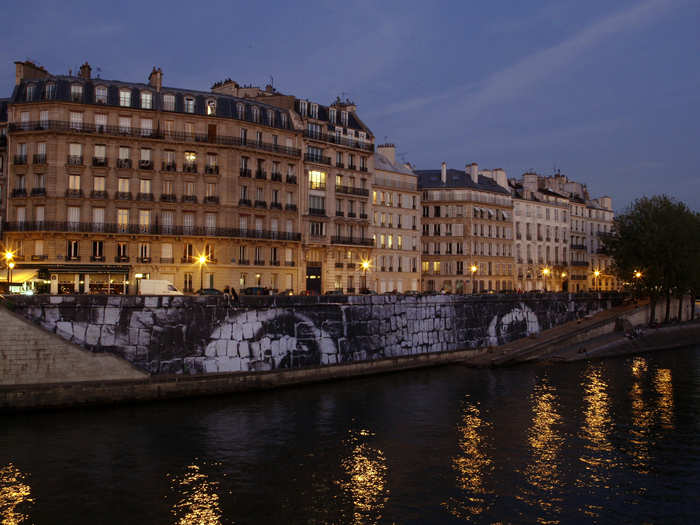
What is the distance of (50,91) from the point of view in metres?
57.5

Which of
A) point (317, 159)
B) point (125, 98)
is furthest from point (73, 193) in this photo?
point (317, 159)

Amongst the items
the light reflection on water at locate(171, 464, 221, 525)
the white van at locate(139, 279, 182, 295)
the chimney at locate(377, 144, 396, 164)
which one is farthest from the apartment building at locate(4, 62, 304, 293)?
the light reflection on water at locate(171, 464, 221, 525)

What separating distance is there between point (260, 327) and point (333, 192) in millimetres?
33464

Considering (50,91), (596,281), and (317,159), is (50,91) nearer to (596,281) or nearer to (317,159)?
(317,159)

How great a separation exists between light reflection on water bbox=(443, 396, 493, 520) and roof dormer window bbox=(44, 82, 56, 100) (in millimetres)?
44592

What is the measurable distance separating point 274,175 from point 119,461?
4334 cm

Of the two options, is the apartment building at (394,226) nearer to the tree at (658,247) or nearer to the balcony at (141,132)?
the balcony at (141,132)

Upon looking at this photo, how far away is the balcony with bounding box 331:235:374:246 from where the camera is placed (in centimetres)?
7181

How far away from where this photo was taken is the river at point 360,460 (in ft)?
69.6

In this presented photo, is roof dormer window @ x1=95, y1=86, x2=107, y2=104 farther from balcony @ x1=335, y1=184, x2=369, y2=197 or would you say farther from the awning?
balcony @ x1=335, y1=184, x2=369, y2=197

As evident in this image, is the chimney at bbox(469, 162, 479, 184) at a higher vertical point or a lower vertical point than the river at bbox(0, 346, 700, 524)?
higher

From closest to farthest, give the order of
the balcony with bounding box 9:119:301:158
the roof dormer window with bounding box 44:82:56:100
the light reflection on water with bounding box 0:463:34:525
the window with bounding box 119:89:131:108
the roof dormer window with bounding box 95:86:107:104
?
the light reflection on water with bounding box 0:463:34:525
the balcony with bounding box 9:119:301:158
the roof dormer window with bounding box 44:82:56:100
the roof dormer window with bounding box 95:86:107:104
the window with bounding box 119:89:131:108

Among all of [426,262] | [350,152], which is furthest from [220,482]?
[426,262]

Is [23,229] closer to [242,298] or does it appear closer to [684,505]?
[242,298]
